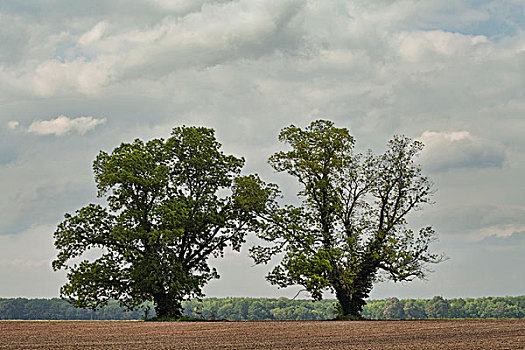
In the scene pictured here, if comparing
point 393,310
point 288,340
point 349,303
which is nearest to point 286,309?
point 393,310

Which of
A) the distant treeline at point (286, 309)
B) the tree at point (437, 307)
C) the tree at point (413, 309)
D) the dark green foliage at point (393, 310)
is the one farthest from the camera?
the dark green foliage at point (393, 310)

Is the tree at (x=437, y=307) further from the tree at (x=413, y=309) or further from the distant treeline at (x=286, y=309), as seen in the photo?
the tree at (x=413, y=309)

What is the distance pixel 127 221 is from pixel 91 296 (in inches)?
201

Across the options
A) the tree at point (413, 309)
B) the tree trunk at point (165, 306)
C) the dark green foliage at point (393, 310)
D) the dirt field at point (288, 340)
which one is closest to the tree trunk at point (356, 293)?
the tree trunk at point (165, 306)

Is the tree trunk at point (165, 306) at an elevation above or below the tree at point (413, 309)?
above

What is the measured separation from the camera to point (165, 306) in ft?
127

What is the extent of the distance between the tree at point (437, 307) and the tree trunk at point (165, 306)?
129 ft

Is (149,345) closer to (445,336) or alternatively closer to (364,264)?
(445,336)

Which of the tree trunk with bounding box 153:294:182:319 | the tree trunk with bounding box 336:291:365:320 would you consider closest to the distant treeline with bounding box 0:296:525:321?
the tree trunk with bounding box 153:294:182:319

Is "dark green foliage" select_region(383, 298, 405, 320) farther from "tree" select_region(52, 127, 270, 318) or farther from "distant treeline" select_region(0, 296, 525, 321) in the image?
"tree" select_region(52, 127, 270, 318)

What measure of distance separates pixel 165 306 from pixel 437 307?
42.6m

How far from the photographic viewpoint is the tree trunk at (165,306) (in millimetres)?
38656

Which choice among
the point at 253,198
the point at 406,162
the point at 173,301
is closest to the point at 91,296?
the point at 173,301

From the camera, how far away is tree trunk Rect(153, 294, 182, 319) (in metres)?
38.7
